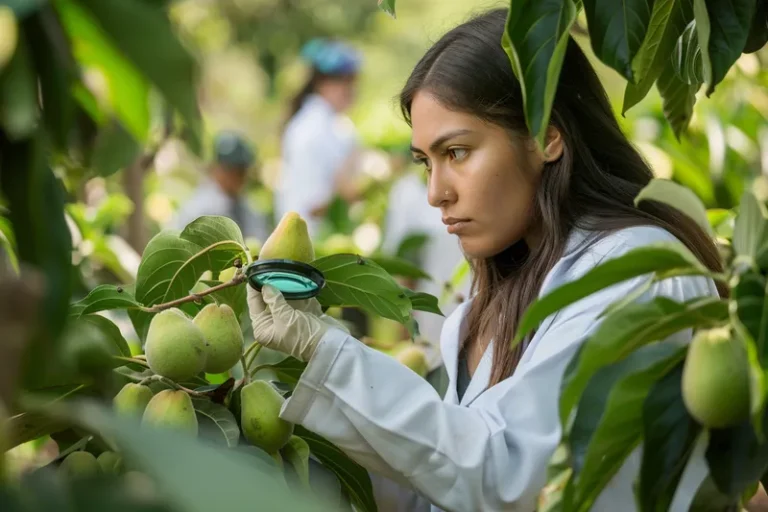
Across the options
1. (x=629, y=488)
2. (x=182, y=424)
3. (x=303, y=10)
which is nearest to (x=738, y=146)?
(x=629, y=488)

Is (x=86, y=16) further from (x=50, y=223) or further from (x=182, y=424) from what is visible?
(x=182, y=424)

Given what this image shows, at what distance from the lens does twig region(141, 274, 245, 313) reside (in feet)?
4.53

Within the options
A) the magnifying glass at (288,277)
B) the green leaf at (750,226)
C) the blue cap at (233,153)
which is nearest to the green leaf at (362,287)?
the magnifying glass at (288,277)

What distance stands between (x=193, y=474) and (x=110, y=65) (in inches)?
12.2

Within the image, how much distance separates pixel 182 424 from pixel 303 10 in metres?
6.80

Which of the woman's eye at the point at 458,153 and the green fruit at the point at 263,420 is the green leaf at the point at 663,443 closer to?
the green fruit at the point at 263,420

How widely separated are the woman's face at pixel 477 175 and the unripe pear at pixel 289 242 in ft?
0.96

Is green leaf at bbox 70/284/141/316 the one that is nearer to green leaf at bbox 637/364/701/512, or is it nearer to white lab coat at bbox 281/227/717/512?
white lab coat at bbox 281/227/717/512

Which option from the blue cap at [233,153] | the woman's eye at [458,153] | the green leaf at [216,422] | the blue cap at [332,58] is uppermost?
the blue cap at [332,58]

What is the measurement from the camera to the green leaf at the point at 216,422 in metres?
1.31

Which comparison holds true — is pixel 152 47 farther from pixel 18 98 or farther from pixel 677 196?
pixel 677 196

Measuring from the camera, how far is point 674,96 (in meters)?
1.60

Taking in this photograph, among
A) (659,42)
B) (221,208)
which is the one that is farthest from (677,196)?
(221,208)

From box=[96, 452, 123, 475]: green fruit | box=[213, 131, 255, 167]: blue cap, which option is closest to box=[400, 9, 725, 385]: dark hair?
box=[96, 452, 123, 475]: green fruit
